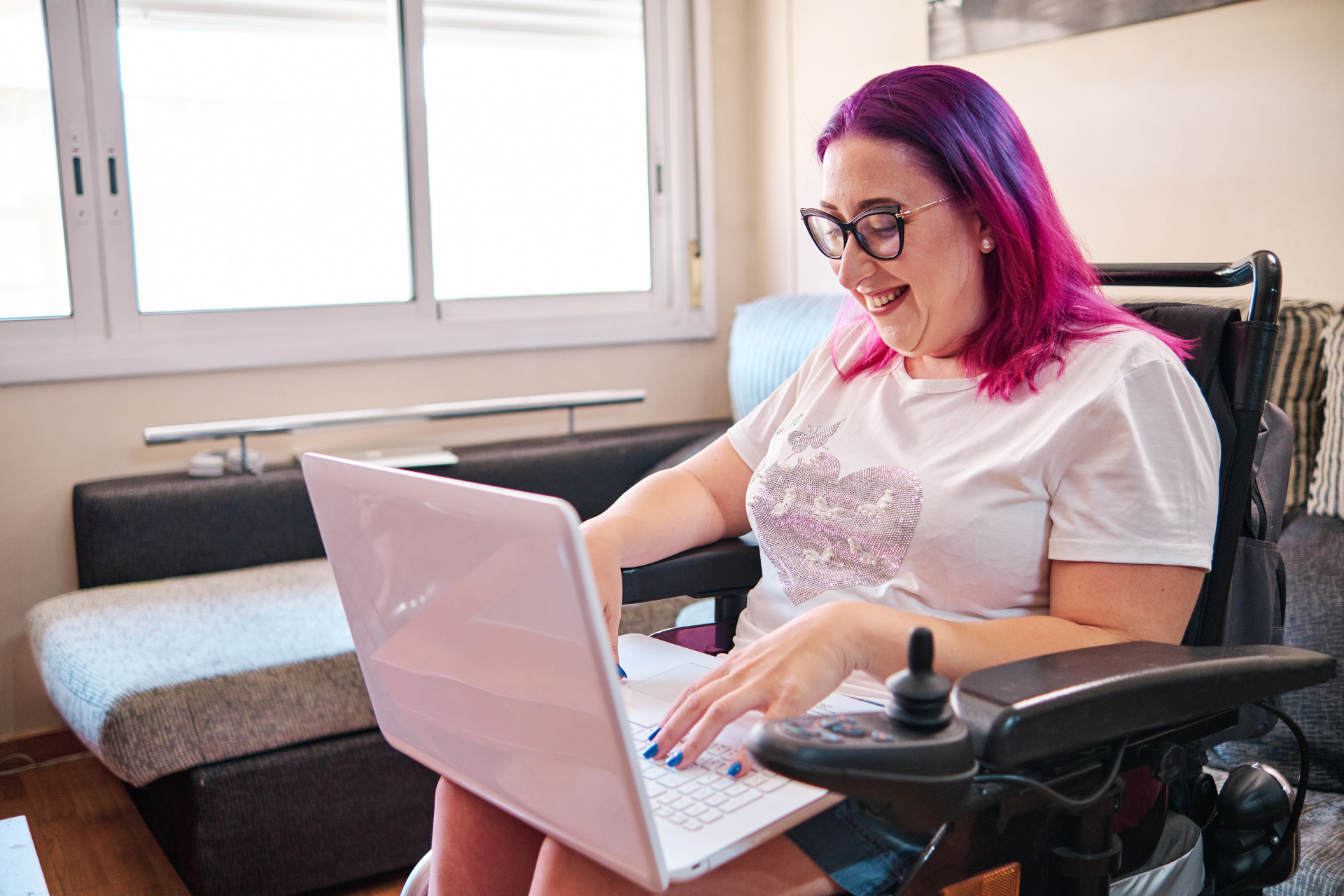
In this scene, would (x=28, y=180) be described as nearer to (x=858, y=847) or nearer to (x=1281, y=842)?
(x=858, y=847)

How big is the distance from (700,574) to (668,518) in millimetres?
78

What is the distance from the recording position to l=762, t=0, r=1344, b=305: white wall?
1.75 metres

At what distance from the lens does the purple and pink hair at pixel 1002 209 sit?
3.59ft

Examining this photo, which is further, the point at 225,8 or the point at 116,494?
the point at 225,8

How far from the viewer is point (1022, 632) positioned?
0.94m

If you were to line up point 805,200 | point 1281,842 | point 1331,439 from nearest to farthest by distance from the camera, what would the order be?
1. point 1281,842
2. point 1331,439
3. point 805,200

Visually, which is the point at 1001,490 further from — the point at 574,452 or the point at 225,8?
the point at 225,8

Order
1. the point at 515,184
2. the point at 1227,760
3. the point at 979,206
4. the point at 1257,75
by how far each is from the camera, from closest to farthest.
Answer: the point at 979,206, the point at 1227,760, the point at 1257,75, the point at 515,184

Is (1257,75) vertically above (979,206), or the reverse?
(1257,75)

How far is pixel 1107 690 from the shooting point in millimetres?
776

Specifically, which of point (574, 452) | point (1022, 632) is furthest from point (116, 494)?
point (1022, 632)

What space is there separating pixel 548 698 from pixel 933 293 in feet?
2.16

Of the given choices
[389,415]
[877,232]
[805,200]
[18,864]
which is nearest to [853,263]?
[877,232]

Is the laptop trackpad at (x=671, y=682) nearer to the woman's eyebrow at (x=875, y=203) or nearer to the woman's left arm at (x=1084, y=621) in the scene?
the woman's left arm at (x=1084, y=621)
